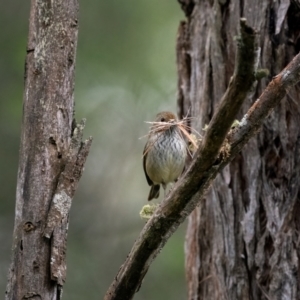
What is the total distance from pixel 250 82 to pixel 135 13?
7.28 meters

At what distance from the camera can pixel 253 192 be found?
14.3 feet

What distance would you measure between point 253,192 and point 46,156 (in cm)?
181

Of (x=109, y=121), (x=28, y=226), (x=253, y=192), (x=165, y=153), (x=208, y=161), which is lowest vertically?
(x=28, y=226)

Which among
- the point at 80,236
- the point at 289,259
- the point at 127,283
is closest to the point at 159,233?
the point at 127,283

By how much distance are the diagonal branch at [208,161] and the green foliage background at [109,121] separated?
5.11 m

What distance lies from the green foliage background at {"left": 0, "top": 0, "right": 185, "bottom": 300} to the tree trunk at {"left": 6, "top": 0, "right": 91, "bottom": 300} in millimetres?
4880

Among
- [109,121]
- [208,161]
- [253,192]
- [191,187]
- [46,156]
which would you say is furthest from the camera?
[109,121]

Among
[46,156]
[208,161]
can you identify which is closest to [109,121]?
[46,156]

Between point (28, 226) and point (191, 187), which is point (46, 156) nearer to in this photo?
point (28, 226)

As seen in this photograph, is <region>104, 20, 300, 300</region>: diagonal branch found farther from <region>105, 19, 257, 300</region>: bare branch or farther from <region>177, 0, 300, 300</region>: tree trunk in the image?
<region>177, 0, 300, 300</region>: tree trunk

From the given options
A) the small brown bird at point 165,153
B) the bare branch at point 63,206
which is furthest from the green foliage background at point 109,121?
the bare branch at point 63,206

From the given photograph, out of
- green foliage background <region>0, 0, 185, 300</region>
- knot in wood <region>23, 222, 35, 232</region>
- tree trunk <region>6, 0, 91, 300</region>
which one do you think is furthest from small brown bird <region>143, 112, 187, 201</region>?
knot in wood <region>23, 222, 35, 232</region>

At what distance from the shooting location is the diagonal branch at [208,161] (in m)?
2.35

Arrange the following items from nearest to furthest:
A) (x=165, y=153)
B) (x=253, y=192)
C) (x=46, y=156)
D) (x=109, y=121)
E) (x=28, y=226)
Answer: (x=28, y=226), (x=46, y=156), (x=253, y=192), (x=165, y=153), (x=109, y=121)
